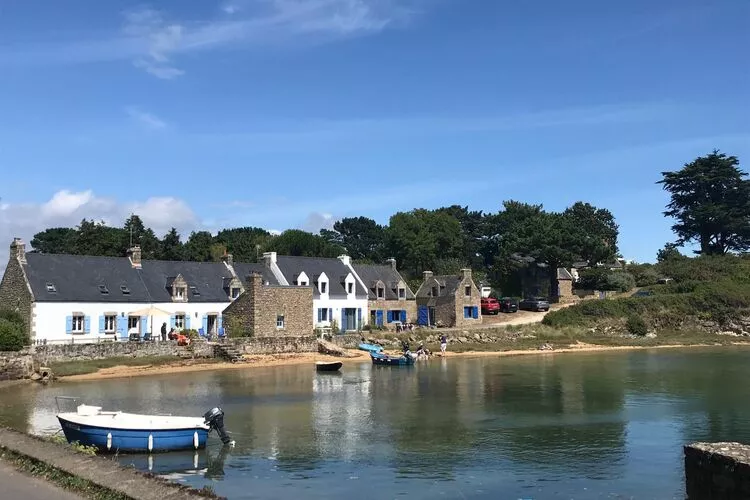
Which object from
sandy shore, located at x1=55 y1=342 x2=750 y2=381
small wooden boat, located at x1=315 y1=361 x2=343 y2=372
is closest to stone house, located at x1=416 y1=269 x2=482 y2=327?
sandy shore, located at x1=55 y1=342 x2=750 y2=381

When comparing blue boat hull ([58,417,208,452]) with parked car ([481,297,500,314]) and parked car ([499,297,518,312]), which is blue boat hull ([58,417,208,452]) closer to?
parked car ([481,297,500,314])

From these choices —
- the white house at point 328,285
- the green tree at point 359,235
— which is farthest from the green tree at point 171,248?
the green tree at point 359,235

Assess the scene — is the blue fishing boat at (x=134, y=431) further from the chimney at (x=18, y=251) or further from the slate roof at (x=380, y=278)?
the slate roof at (x=380, y=278)

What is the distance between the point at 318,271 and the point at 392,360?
1763 centimetres

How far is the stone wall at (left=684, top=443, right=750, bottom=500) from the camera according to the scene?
14438 mm

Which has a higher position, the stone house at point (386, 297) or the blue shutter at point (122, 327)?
the stone house at point (386, 297)

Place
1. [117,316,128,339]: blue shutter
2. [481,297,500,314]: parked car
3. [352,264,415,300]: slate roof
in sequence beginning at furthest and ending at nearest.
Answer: [481,297,500,314]: parked car
[352,264,415,300]: slate roof
[117,316,128,339]: blue shutter

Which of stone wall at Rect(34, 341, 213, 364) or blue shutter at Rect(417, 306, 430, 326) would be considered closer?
stone wall at Rect(34, 341, 213, 364)

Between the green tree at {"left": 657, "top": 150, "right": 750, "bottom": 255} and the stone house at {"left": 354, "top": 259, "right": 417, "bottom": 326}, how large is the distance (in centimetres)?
5041

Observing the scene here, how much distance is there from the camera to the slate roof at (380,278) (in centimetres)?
6856

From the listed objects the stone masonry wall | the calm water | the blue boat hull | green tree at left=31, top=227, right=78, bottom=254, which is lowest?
the calm water

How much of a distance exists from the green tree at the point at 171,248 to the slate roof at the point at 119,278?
74.5 ft

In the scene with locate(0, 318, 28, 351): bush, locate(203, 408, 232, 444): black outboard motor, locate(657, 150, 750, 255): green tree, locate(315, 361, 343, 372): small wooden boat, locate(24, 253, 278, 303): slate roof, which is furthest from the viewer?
locate(657, 150, 750, 255): green tree

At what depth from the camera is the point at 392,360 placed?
5009 centimetres
